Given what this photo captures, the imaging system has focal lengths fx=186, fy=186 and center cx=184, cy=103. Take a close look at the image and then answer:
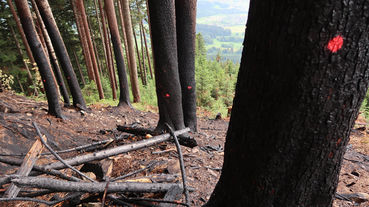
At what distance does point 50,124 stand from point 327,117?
20.3 feet

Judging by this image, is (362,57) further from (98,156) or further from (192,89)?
(192,89)

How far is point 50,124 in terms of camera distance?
5.19 meters

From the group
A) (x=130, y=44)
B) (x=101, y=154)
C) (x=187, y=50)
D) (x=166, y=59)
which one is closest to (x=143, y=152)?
(x=101, y=154)

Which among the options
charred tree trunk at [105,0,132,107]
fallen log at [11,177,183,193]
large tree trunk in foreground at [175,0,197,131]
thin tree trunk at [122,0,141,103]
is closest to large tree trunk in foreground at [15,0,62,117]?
charred tree trunk at [105,0,132,107]

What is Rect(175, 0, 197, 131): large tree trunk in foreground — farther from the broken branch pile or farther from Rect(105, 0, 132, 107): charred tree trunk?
Rect(105, 0, 132, 107): charred tree trunk

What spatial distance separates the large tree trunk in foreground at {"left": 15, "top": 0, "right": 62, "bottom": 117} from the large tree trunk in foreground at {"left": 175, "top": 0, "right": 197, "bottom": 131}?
3971mm

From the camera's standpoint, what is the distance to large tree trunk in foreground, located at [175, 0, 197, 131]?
4219 mm

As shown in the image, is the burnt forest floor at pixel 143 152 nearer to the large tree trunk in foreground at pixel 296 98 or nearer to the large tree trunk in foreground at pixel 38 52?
the large tree trunk in foreground at pixel 38 52

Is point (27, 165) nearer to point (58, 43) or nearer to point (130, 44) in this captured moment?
A: point (58, 43)

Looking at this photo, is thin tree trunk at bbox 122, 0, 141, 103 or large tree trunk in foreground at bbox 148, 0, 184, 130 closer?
large tree trunk in foreground at bbox 148, 0, 184, 130

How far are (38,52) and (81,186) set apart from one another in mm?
5373

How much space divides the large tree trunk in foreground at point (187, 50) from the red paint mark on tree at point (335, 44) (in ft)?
12.4

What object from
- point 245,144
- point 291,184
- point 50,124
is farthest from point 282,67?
point 50,124

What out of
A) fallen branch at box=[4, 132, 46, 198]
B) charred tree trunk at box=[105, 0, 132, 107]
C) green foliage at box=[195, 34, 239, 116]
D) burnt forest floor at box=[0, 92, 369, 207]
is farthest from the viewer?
green foliage at box=[195, 34, 239, 116]
